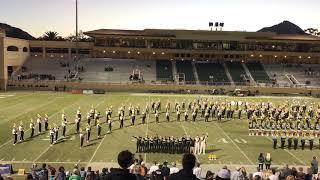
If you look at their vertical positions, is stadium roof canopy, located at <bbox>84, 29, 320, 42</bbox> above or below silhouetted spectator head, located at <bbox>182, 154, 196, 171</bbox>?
above

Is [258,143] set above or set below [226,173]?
below

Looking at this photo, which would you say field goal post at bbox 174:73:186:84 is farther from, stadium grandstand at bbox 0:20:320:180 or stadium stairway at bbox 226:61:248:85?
stadium stairway at bbox 226:61:248:85

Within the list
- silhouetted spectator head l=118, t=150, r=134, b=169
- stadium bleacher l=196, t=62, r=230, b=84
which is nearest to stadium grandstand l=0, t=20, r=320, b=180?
silhouetted spectator head l=118, t=150, r=134, b=169

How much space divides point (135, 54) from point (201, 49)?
11833 millimetres

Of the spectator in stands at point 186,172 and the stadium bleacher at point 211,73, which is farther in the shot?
the stadium bleacher at point 211,73

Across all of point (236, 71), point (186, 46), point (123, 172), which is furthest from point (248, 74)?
point (123, 172)

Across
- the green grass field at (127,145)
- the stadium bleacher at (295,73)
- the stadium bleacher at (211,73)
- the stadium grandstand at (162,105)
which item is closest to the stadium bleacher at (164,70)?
the stadium grandstand at (162,105)

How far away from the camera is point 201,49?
3174 inches

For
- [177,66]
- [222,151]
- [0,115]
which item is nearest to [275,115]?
[222,151]

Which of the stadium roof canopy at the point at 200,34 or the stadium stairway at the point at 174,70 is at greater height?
the stadium roof canopy at the point at 200,34

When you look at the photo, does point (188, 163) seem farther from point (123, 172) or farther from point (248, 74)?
point (248, 74)

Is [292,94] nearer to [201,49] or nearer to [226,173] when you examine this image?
[201,49]

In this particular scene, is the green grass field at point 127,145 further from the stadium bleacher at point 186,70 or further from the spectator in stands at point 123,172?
the stadium bleacher at point 186,70

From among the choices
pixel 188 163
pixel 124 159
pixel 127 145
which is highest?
pixel 124 159
